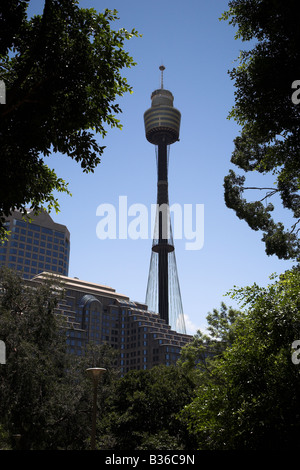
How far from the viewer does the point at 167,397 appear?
30125 millimetres

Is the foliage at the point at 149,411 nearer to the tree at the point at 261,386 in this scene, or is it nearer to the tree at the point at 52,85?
the tree at the point at 261,386

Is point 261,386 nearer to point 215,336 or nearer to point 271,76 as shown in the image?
point 271,76

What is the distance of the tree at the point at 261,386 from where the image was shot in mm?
13078

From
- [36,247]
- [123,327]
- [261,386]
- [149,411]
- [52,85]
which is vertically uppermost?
[36,247]

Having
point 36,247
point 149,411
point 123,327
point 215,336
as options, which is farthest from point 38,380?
point 36,247

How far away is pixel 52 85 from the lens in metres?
11.4

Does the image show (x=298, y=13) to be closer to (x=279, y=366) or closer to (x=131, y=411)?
(x=279, y=366)

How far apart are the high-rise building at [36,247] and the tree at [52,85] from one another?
161 meters

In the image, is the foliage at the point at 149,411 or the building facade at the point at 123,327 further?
the building facade at the point at 123,327

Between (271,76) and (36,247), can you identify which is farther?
(36,247)

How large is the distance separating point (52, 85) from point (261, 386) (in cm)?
992

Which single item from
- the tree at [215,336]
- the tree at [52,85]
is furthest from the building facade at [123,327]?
the tree at [52,85]
